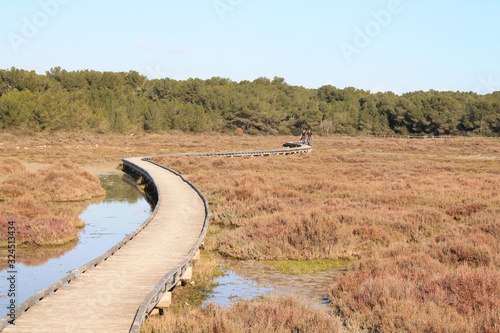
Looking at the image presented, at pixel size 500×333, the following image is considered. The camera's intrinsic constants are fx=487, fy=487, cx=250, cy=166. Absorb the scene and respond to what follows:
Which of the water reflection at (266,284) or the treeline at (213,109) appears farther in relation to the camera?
the treeline at (213,109)

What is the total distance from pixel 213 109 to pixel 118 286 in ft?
347

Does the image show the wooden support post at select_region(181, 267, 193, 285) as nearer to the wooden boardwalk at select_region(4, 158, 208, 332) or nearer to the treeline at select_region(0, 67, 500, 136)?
the wooden boardwalk at select_region(4, 158, 208, 332)

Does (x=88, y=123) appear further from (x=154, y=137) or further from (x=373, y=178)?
(x=373, y=178)

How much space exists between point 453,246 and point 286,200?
9.63m

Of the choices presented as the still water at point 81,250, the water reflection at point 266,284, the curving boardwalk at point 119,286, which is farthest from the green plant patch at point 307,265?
the still water at point 81,250

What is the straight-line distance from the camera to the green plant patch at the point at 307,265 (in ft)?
42.7

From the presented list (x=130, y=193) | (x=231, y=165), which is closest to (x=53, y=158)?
(x=231, y=165)

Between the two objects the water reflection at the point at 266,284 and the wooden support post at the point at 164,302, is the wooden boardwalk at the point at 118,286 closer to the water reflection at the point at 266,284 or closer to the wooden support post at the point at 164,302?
the wooden support post at the point at 164,302

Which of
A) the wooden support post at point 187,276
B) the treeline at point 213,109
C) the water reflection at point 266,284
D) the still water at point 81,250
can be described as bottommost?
the still water at point 81,250

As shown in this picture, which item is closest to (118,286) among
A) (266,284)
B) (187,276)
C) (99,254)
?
(187,276)

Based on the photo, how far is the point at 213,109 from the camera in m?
114

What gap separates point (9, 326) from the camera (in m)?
7.82

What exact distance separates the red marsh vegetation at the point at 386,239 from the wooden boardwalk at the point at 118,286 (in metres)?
1.34

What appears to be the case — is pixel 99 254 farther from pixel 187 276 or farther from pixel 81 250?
pixel 187 276
